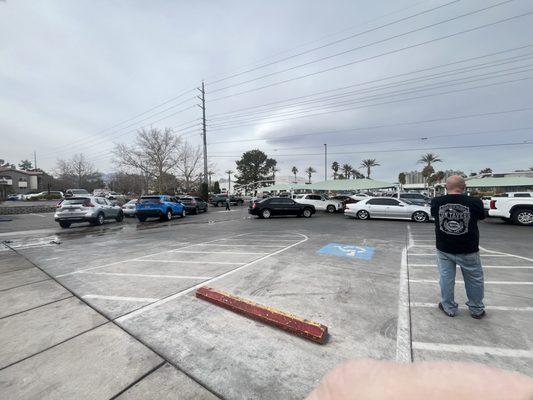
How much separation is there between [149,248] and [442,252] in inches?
288

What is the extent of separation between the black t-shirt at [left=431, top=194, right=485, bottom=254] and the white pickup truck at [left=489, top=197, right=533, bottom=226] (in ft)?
42.5

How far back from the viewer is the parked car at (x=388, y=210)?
606 inches

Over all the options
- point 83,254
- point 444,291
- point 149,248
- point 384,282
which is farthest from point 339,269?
point 83,254

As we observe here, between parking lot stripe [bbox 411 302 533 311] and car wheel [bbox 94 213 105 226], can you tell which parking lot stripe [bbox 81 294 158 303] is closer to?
parking lot stripe [bbox 411 302 533 311]

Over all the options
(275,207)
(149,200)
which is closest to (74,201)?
(149,200)

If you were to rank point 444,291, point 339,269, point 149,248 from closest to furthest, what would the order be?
point 444,291, point 339,269, point 149,248

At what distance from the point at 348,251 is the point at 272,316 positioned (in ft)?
15.0

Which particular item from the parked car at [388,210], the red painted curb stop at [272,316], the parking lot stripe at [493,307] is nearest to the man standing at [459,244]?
the parking lot stripe at [493,307]

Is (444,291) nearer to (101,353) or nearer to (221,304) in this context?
(221,304)

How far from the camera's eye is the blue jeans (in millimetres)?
3277

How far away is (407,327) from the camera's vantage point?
124 inches

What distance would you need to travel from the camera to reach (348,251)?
7.18 m

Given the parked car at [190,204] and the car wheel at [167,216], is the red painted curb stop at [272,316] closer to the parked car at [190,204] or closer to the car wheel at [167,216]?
the car wheel at [167,216]

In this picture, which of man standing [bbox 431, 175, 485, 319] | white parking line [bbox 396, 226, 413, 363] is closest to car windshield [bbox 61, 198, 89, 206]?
white parking line [bbox 396, 226, 413, 363]
